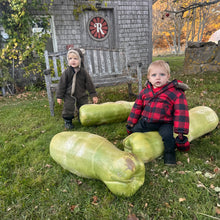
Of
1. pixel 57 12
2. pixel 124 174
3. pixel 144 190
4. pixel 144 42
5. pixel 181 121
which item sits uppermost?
pixel 57 12

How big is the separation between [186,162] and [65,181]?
1566mm

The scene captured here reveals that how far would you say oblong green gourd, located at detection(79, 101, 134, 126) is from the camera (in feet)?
11.8

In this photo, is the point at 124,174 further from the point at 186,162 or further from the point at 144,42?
the point at 144,42

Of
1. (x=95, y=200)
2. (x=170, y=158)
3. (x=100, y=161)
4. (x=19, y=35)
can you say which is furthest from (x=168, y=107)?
(x=19, y=35)

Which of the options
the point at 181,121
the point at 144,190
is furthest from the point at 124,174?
the point at 181,121

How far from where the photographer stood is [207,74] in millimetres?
7191

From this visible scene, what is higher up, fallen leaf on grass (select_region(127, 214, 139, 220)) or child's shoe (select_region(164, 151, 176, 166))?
child's shoe (select_region(164, 151, 176, 166))

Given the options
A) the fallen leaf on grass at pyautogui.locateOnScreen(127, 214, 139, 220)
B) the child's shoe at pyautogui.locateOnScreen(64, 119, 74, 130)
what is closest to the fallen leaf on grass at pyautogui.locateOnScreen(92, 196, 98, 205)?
the fallen leaf on grass at pyautogui.locateOnScreen(127, 214, 139, 220)

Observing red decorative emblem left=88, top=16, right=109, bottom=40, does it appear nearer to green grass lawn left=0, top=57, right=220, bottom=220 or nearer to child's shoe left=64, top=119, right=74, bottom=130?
child's shoe left=64, top=119, right=74, bottom=130

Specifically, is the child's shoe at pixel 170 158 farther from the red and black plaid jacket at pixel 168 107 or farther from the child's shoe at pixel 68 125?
the child's shoe at pixel 68 125

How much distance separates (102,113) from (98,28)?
6760 mm

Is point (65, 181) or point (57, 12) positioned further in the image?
point (57, 12)

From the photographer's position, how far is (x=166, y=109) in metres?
→ 2.58

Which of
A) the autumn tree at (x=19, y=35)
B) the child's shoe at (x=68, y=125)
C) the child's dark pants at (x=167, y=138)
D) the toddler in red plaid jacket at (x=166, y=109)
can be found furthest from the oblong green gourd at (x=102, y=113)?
the autumn tree at (x=19, y=35)
